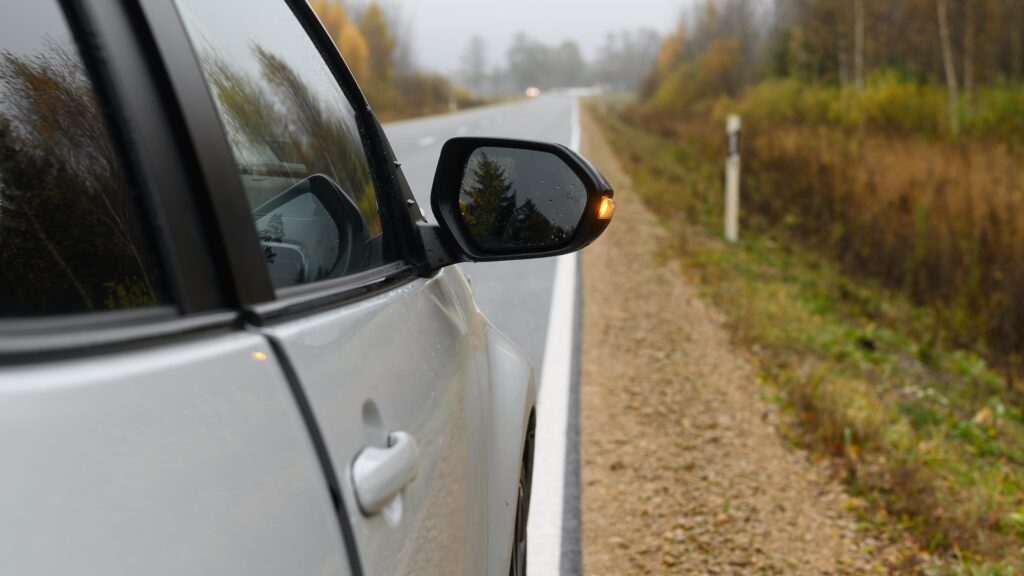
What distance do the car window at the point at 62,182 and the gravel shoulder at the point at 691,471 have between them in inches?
107

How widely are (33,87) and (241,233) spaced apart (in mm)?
299

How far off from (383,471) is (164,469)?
42 cm

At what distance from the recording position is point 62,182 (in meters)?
1.07

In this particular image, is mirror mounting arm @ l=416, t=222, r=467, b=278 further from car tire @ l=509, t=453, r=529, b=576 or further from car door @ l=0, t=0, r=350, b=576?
car door @ l=0, t=0, r=350, b=576

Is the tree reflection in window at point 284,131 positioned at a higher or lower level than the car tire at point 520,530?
higher

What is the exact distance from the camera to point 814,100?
120ft

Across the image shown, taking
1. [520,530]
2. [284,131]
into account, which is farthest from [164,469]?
[520,530]

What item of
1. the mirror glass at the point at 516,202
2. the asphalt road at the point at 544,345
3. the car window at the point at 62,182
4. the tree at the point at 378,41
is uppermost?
the tree at the point at 378,41

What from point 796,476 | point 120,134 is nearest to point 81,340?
point 120,134

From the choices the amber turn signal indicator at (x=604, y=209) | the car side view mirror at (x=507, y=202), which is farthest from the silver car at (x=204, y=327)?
the amber turn signal indicator at (x=604, y=209)

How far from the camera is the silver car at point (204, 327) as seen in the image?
2.54 ft

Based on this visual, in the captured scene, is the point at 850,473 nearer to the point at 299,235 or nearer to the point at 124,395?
the point at 299,235

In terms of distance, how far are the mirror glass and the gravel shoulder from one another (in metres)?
1.95

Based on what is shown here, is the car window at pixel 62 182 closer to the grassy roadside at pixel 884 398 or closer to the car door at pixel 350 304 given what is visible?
the car door at pixel 350 304
